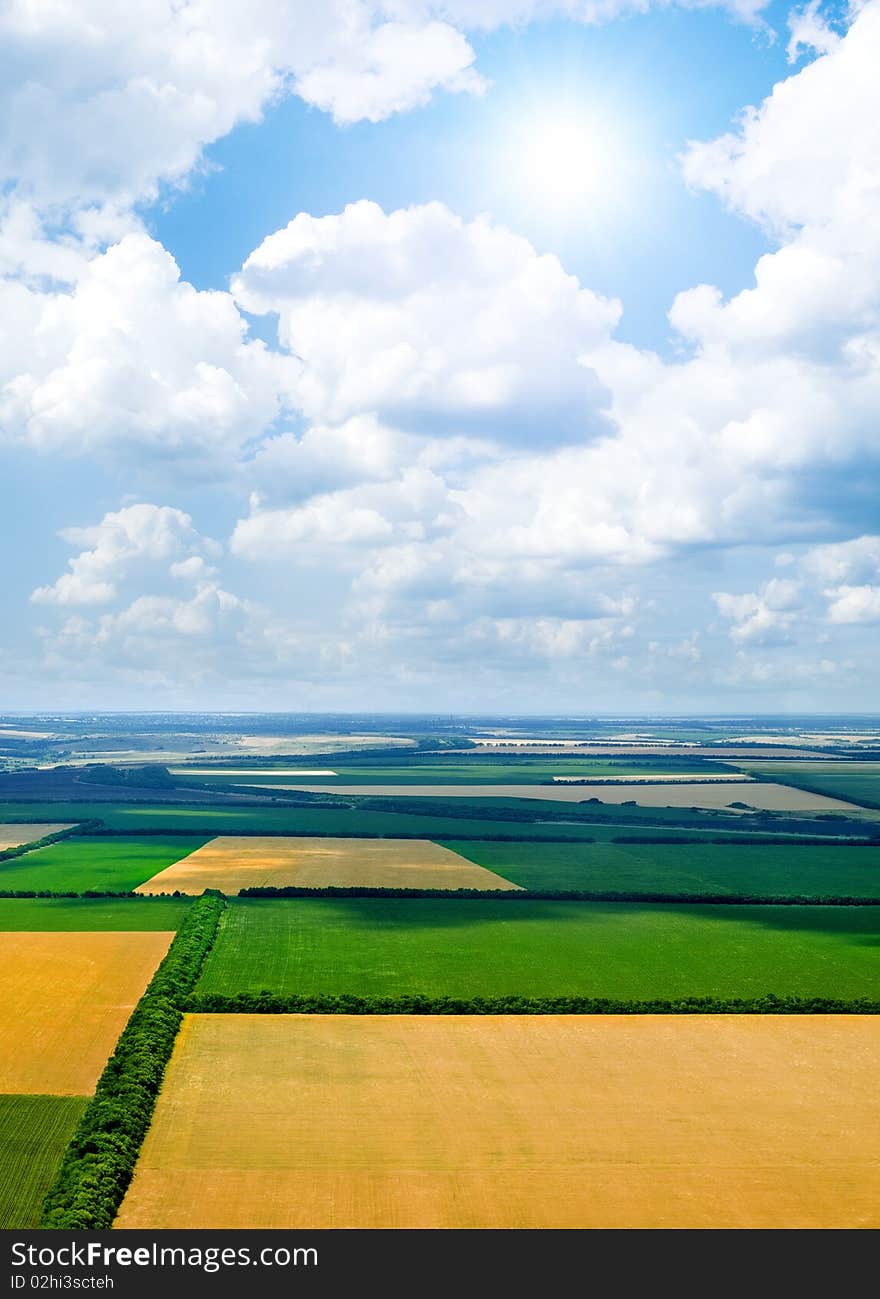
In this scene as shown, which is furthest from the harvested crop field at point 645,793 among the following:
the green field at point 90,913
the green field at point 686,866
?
the green field at point 90,913

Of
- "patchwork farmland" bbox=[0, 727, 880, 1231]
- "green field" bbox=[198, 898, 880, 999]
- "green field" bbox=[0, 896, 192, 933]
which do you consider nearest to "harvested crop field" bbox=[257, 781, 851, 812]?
"patchwork farmland" bbox=[0, 727, 880, 1231]

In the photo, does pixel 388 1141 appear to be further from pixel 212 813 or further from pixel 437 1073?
pixel 212 813

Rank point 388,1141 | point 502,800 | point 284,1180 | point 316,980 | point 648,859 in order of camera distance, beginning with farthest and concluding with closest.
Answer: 1. point 502,800
2. point 648,859
3. point 316,980
4. point 388,1141
5. point 284,1180

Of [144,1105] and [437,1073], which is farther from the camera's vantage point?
[437,1073]

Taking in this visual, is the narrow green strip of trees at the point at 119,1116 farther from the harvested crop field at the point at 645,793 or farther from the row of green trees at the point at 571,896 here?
the harvested crop field at the point at 645,793

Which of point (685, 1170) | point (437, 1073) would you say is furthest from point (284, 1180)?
point (685, 1170)

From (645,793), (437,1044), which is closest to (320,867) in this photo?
(437,1044)
